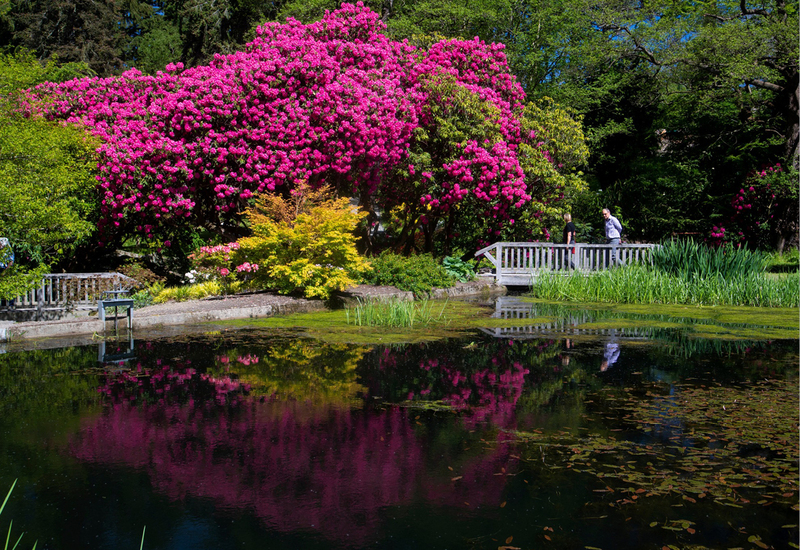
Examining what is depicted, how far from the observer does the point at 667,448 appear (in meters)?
4.76

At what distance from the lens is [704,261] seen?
1493 cm

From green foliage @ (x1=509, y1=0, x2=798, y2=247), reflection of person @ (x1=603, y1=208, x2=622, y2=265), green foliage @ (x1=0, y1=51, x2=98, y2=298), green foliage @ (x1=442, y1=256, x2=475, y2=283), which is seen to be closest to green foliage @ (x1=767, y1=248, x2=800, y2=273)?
green foliage @ (x1=509, y1=0, x2=798, y2=247)

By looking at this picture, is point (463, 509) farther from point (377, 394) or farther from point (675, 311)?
point (675, 311)

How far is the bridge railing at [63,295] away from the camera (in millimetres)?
15088

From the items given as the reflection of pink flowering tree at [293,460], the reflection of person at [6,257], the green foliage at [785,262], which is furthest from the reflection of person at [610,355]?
the green foliage at [785,262]

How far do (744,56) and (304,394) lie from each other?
942 inches

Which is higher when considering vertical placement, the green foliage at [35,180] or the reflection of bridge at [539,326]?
the green foliage at [35,180]

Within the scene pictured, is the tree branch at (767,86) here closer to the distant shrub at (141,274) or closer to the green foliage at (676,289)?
the green foliage at (676,289)

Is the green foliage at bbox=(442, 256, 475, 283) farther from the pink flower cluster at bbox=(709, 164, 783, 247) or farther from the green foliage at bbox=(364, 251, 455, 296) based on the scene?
the pink flower cluster at bbox=(709, 164, 783, 247)

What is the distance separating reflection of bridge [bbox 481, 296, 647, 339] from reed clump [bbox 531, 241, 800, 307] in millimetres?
1951

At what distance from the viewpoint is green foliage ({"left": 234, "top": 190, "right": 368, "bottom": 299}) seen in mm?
13594

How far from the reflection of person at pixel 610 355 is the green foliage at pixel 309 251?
19.0 ft

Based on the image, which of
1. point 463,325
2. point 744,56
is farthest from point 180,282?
point 744,56

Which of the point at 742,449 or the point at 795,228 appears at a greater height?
the point at 795,228
